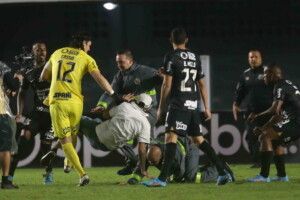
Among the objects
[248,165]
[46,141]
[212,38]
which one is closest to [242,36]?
[212,38]

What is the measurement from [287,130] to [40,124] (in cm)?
312

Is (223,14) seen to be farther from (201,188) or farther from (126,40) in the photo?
(201,188)

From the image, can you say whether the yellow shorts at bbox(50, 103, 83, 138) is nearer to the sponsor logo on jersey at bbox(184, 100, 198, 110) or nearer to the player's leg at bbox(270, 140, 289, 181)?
the sponsor logo on jersey at bbox(184, 100, 198, 110)

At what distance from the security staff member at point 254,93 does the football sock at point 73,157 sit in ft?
13.1

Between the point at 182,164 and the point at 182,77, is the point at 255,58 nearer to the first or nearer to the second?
the point at 182,164

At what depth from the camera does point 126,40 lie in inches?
906

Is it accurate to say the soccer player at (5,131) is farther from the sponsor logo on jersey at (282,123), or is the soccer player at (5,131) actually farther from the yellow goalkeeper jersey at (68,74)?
the sponsor logo on jersey at (282,123)

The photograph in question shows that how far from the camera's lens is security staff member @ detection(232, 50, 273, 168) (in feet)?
42.8

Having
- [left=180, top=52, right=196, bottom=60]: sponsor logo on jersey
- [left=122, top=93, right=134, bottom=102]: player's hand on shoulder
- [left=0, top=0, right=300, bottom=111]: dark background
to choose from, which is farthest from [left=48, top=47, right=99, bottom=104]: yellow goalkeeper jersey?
[left=0, top=0, right=300, bottom=111]: dark background

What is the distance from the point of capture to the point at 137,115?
400 inches

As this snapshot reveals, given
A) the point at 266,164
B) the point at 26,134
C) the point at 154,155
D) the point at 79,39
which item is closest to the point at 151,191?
the point at 154,155

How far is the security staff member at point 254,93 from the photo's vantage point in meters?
13.0

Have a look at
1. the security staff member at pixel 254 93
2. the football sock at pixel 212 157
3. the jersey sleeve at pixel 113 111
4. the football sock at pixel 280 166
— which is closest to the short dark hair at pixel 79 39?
the jersey sleeve at pixel 113 111

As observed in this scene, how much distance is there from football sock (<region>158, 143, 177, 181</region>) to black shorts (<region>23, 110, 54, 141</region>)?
2285mm
